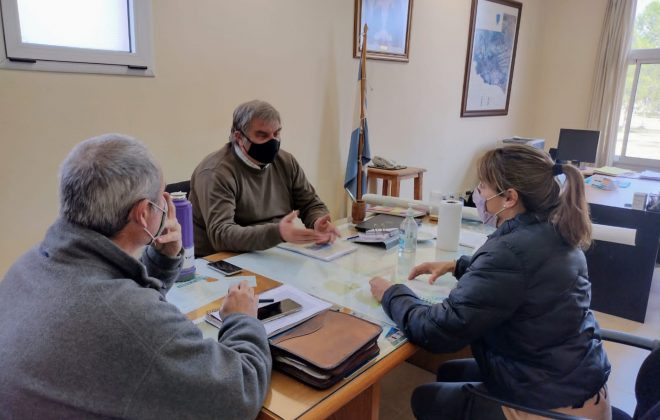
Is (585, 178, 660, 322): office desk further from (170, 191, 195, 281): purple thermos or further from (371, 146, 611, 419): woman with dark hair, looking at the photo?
(170, 191, 195, 281): purple thermos

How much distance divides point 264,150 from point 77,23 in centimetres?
108

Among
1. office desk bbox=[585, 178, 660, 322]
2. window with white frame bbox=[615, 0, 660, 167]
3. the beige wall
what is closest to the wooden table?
the beige wall

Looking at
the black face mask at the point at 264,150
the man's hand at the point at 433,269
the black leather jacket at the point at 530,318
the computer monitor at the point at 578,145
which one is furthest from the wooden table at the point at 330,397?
the computer monitor at the point at 578,145

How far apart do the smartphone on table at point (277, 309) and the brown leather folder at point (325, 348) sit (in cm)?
6

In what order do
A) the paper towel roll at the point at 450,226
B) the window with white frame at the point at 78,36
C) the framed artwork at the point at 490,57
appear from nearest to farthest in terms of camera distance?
the paper towel roll at the point at 450,226 → the window with white frame at the point at 78,36 → the framed artwork at the point at 490,57

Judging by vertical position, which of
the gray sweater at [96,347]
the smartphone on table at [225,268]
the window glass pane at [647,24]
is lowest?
the smartphone on table at [225,268]

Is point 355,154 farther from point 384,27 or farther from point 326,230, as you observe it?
point 326,230

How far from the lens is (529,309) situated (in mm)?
1127

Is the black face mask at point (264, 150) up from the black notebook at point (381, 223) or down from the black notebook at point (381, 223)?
up

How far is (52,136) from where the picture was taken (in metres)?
2.13

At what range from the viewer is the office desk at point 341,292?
910mm

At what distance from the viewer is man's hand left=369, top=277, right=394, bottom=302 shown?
4.37 ft

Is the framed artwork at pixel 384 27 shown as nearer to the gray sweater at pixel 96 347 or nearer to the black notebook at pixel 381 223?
the black notebook at pixel 381 223

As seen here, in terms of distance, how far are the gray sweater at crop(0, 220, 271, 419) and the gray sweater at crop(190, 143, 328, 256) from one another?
89 centimetres
